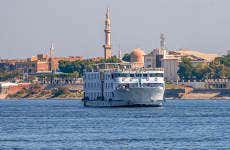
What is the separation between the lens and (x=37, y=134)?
3383 inches

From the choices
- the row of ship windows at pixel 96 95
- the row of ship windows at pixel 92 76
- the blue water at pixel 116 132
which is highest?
the row of ship windows at pixel 92 76

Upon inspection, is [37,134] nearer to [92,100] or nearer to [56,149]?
[56,149]

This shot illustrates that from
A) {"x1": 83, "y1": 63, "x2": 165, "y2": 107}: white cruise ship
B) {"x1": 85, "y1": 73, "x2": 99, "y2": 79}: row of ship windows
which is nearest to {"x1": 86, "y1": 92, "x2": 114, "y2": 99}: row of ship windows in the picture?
{"x1": 83, "y1": 63, "x2": 165, "y2": 107}: white cruise ship

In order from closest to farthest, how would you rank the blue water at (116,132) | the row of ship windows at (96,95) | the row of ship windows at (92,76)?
the blue water at (116,132) → the row of ship windows at (96,95) → the row of ship windows at (92,76)

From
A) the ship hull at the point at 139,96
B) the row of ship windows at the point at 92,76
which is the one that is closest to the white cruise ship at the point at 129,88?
the ship hull at the point at 139,96

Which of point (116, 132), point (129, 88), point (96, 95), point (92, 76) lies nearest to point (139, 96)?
point (129, 88)

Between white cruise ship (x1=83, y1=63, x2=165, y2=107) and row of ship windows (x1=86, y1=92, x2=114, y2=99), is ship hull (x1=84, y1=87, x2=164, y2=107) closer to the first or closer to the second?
white cruise ship (x1=83, y1=63, x2=165, y2=107)

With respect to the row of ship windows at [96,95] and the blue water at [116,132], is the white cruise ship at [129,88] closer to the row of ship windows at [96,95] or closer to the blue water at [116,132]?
the row of ship windows at [96,95]

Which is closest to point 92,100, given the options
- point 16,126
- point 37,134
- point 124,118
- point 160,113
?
point 160,113

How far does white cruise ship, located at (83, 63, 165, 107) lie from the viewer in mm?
136000

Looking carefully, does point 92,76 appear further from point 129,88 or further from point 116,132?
point 116,132

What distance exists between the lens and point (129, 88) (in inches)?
5389

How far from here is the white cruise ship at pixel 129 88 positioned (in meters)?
136

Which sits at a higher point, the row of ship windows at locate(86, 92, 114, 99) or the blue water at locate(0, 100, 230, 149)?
the row of ship windows at locate(86, 92, 114, 99)
